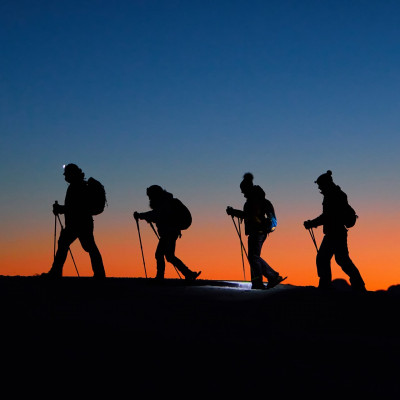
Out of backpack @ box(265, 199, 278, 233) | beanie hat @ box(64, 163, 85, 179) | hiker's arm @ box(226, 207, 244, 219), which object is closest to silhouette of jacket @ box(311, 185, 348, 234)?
backpack @ box(265, 199, 278, 233)

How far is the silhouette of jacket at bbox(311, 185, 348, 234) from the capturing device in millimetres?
11430

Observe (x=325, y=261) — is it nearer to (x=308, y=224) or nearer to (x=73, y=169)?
(x=308, y=224)

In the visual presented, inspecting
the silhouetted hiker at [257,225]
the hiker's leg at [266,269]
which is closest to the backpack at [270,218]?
the silhouetted hiker at [257,225]

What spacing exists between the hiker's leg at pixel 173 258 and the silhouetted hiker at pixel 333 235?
2668 millimetres

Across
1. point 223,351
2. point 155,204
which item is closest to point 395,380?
point 223,351

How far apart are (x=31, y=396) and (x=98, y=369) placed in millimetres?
715

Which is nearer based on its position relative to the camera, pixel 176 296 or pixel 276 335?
pixel 276 335

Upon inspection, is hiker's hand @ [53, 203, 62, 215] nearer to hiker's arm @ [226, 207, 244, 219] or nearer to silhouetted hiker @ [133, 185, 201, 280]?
silhouetted hiker @ [133, 185, 201, 280]

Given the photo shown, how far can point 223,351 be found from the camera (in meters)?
5.59

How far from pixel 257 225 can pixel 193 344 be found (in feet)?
17.2

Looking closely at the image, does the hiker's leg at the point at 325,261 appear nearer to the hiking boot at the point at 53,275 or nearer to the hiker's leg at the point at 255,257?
the hiker's leg at the point at 255,257

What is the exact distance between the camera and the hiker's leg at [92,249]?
35.6 feet

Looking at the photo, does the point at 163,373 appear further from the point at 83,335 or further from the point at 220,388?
the point at 83,335

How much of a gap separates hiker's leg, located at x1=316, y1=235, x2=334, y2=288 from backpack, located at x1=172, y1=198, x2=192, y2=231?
8.86ft
